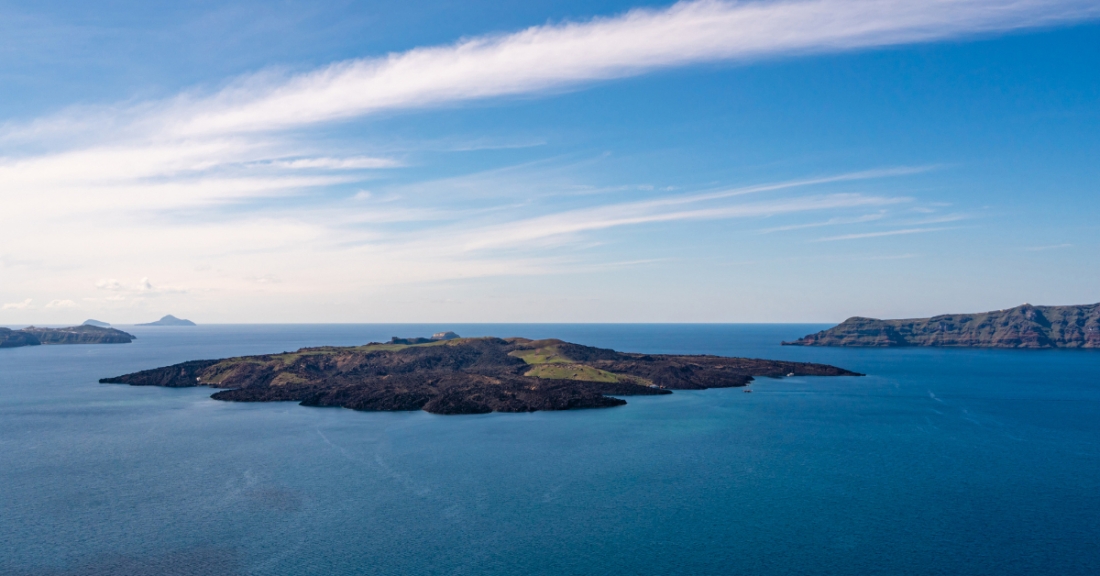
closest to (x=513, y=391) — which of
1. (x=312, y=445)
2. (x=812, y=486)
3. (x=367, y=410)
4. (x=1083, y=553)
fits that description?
(x=367, y=410)

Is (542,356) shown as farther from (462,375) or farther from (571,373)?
(462,375)

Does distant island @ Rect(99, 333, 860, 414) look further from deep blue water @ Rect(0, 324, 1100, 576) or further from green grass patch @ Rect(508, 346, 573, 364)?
deep blue water @ Rect(0, 324, 1100, 576)

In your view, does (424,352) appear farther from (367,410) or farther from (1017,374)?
(1017,374)

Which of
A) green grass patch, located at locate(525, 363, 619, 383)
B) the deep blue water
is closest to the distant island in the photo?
green grass patch, located at locate(525, 363, 619, 383)

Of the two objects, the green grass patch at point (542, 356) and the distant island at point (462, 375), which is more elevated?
the green grass patch at point (542, 356)

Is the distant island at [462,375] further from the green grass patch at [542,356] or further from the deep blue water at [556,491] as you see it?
the deep blue water at [556,491]

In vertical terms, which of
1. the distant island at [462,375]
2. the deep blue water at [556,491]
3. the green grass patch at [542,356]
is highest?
the green grass patch at [542,356]

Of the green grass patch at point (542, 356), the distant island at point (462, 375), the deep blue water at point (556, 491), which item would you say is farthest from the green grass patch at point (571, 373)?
the deep blue water at point (556, 491)

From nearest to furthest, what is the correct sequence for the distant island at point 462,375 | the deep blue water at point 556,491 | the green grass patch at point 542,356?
1. the deep blue water at point 556,491
2. the distant island at point 462,375
3. the green grass patch at point 542,356
